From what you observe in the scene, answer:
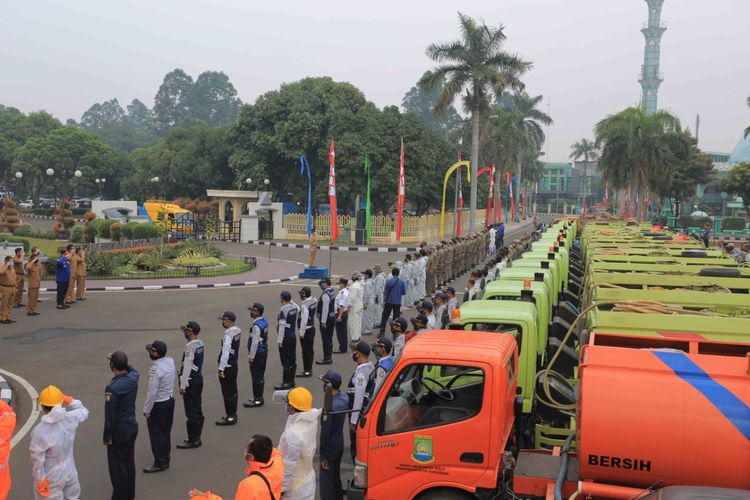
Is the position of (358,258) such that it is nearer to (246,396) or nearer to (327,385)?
(246,396)

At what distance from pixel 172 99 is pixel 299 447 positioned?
501 ft

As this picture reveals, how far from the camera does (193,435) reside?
26.0ft

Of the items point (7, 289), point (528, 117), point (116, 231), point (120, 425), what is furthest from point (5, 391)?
point (528, 117)

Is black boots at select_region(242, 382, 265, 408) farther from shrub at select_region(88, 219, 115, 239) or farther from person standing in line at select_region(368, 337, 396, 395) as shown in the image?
shrub at select_region(88, 219, 115, 239)

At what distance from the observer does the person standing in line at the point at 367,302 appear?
14.3 meters

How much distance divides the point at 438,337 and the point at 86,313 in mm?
12993

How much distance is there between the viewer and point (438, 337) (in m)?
5.80

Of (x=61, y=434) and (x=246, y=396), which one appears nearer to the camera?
(x=61, y=434)

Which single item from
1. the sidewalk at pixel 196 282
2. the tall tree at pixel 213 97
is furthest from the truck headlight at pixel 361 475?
the tall tree at pixel 213 97

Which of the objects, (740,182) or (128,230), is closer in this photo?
(128,230)

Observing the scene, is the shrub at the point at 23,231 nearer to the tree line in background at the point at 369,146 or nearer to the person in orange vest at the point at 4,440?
the tree line in background at the point at 369,146

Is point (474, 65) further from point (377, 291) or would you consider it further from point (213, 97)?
point (213, 97)

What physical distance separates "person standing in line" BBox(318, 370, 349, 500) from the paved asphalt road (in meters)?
1.17

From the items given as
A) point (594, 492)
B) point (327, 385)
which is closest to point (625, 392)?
point (594, 492)
